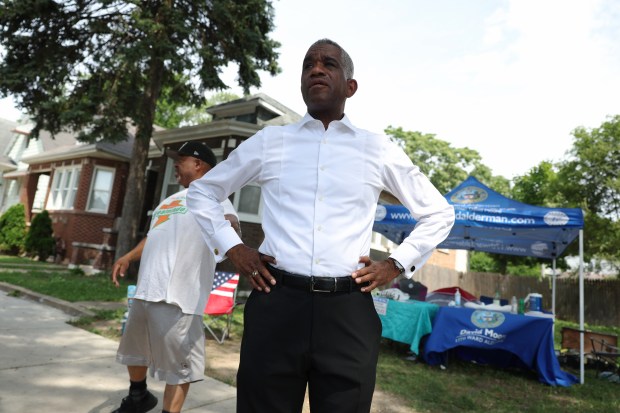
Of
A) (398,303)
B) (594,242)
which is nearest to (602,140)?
(594,242)

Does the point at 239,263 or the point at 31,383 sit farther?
the point at 31,383

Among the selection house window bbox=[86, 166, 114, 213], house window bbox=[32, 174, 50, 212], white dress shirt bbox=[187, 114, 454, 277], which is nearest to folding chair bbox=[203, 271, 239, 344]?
white dress shirt bbox=[187, 114, 454, 277]

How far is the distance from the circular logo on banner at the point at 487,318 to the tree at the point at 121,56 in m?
9.81

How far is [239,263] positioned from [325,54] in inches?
40.3

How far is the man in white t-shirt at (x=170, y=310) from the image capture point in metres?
2.87

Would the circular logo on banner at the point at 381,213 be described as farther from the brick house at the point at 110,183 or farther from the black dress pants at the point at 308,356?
the black dress pants at the point at 308,356

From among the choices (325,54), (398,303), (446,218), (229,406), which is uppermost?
(325,54)

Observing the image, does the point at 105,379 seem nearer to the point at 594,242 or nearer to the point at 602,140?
the point at 594,242

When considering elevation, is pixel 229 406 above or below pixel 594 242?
below

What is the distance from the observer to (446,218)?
1.97 meters

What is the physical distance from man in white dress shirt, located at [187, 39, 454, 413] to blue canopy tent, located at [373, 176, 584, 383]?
19.2 feet

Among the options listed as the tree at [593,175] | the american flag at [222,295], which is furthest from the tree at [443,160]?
the american flag at [222,295]

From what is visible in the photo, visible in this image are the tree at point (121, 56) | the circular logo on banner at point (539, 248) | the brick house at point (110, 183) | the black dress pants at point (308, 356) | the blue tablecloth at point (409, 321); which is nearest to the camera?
the black dress pants at point (308, 356)

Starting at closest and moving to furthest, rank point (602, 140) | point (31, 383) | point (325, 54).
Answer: point (325, 54)
point (31, 383)
point (602, 140)
